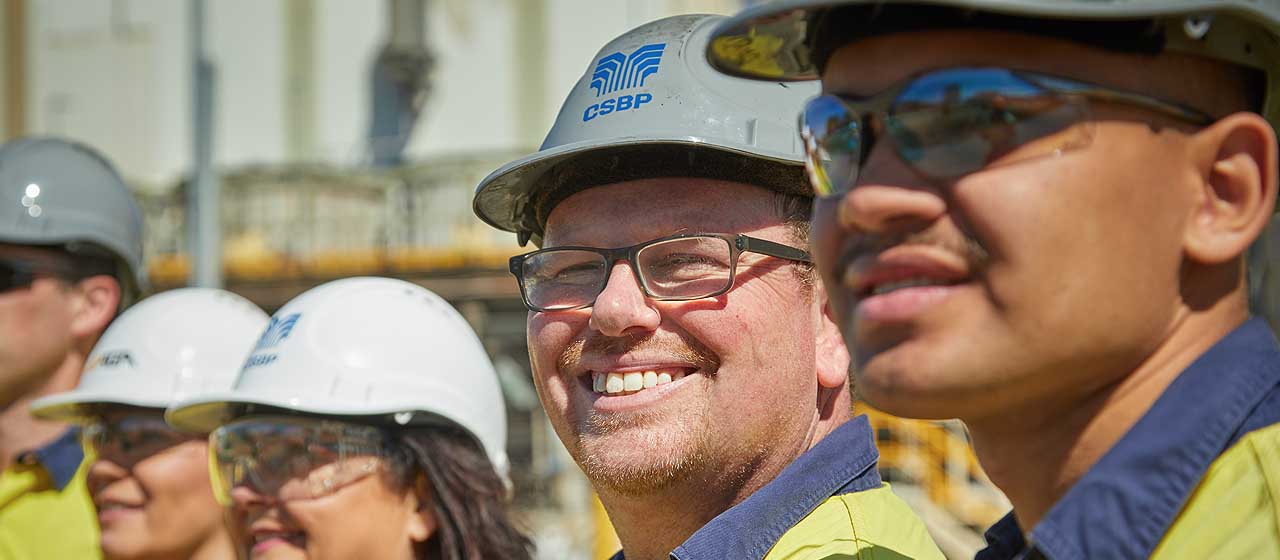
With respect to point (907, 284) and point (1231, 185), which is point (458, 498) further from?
point (1231, 185)

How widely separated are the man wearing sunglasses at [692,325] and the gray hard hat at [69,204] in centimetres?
350

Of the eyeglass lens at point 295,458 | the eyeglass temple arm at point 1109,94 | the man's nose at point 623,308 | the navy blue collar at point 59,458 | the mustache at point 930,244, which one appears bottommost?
the navy blue collar at point 59,458

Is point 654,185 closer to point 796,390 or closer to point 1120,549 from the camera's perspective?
point 796,390

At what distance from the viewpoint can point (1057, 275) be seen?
63.1 inches

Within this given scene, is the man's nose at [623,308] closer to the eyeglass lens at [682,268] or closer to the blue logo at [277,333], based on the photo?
the eyeglass lens at [682,268]

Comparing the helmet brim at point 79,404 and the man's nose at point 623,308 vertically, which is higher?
the man's nose at point 623,308

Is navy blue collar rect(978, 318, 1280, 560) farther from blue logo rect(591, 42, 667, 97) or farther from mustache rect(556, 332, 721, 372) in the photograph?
blue logo rect(591, 42, 667, 97)

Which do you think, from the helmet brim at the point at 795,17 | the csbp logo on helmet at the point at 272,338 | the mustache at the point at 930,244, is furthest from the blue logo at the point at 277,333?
the mustache at the point at 930,244

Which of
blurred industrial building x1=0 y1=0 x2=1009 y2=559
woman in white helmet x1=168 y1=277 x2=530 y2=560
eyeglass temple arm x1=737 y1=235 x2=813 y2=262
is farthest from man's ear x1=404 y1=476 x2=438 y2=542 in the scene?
blurred industrial building x1=0 y1=0 x2=1009 y2=559

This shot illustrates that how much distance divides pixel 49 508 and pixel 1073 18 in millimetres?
4765

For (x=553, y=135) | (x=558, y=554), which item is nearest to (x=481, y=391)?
(x=553, y=135)

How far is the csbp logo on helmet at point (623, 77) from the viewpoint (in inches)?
116

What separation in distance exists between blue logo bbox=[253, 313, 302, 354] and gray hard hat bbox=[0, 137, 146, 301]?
6.78ft

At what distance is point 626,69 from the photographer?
305 centimetres
